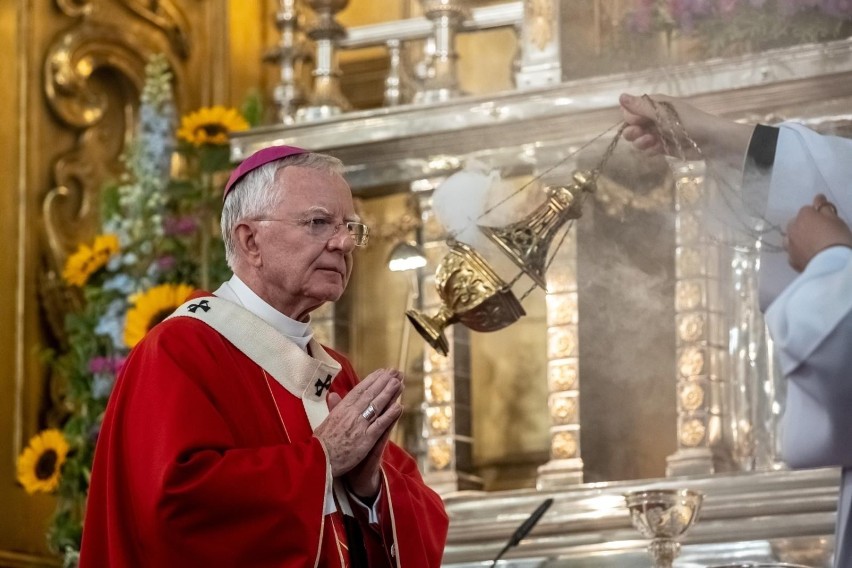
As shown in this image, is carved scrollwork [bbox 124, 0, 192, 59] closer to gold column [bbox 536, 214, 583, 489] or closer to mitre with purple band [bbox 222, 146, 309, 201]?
gold column [bbox 536, 214, 583, 489]

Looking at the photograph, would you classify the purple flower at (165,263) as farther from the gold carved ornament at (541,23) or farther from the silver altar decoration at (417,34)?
the gold carved ornament at (541,23)

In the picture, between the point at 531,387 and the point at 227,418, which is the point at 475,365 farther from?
the point at 227,418

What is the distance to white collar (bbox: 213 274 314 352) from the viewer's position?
4.14 metres

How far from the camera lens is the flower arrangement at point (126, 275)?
6.31m

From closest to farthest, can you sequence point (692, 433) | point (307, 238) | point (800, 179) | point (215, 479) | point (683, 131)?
point (800, 179) < point (683, 131) < point (215, 479) < point (307, 238) < point (692, 433)

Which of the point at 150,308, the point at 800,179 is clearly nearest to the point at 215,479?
the point at 800,179

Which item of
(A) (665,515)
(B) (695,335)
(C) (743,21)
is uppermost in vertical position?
(C) (743,21)

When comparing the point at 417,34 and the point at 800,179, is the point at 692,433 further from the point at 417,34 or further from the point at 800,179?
the point at 800,179

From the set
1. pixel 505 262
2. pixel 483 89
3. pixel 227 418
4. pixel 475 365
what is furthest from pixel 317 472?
pixel 483 89

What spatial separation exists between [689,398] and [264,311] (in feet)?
5.64

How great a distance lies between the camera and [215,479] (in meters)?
3.69

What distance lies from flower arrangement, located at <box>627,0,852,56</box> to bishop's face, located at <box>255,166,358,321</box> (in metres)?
1.92

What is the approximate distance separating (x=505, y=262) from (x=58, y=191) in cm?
328

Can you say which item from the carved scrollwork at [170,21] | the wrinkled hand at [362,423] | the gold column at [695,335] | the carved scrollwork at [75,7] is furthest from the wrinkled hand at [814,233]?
the carved scrollwork at [170,21]
